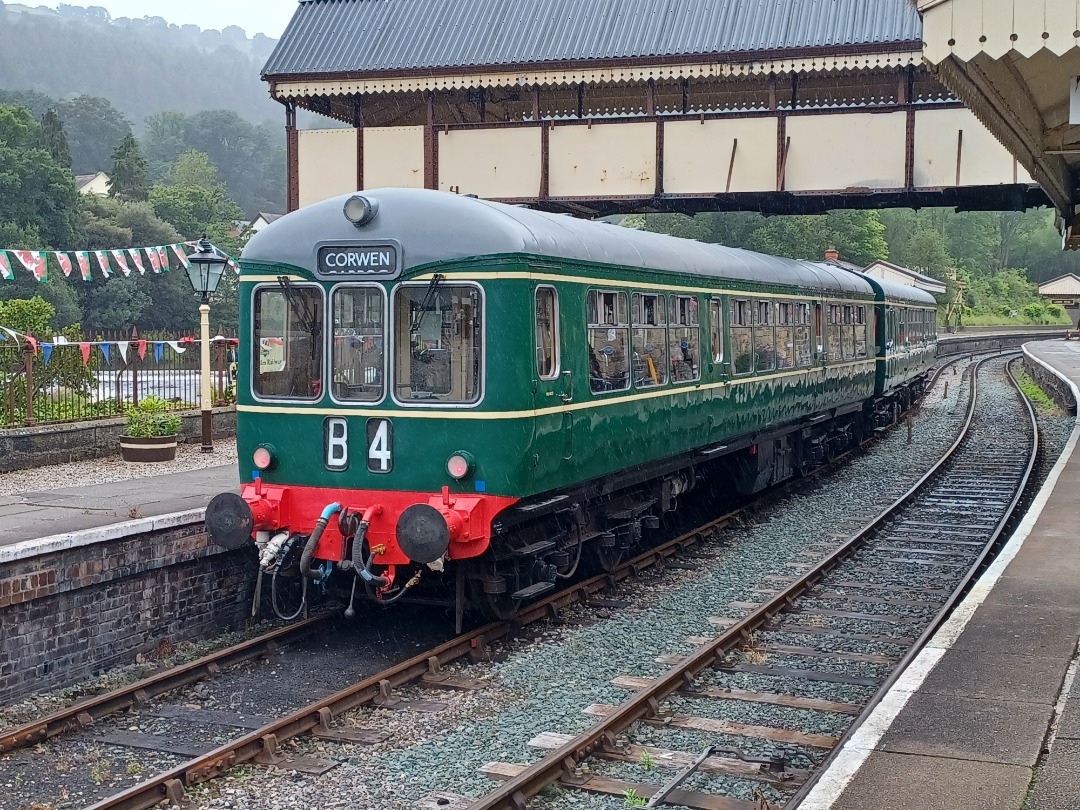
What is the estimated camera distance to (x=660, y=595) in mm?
10219

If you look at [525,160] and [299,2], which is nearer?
[525,160]

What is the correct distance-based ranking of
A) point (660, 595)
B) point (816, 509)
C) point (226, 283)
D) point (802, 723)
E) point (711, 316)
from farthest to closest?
point (226, 283) → point (816, 509) → point (711, 316) → point (660, 595) → point (802, 723)

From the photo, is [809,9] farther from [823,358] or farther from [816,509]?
[816,509]

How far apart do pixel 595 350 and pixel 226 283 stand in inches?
1983

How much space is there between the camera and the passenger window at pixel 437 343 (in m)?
8.12

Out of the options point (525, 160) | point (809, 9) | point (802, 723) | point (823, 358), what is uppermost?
point (809, 9)

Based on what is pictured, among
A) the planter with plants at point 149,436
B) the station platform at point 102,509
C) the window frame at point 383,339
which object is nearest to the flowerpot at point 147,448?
the planter with plants at point 149,436

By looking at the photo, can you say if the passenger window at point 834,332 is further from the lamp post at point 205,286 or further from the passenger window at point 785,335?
the lamp post at point 205,286

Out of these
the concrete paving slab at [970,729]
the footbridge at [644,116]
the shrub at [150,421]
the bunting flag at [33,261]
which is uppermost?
the footbridge at [644,116]

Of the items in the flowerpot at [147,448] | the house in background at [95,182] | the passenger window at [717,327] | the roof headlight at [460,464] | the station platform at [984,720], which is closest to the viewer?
the station platform at [984,720]

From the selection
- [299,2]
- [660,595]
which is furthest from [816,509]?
[299,2]

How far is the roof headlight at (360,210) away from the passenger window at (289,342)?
23.0 inches

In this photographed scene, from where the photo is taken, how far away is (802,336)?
15383mm

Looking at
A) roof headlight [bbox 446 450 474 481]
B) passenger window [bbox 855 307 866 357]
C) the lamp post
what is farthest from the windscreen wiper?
passenger window [bbox 855 307 866 357]
